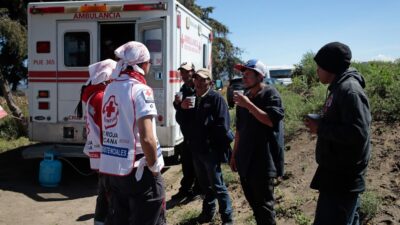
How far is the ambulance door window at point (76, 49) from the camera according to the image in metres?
8.13

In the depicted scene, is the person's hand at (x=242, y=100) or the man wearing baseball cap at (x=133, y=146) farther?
the person's hand at (x=242, y=100)

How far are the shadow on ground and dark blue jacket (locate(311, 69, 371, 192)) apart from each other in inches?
201

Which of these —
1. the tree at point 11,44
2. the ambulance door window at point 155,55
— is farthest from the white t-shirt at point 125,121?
the tree at point 11,44

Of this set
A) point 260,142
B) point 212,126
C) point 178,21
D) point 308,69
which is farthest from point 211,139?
point 308,69

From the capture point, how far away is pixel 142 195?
11.5ft

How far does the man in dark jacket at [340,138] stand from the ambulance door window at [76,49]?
549 centimetres

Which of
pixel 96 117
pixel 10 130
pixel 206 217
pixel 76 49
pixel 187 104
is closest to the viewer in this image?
pixel 96 117

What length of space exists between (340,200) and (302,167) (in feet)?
10.7

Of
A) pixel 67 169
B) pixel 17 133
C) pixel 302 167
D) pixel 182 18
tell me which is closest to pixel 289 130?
pixel 302 167

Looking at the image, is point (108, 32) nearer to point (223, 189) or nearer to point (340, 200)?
point (223, 189)

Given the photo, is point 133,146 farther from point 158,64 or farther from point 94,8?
point 94,8

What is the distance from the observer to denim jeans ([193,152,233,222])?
5320mm

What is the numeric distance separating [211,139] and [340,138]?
7.93 ft

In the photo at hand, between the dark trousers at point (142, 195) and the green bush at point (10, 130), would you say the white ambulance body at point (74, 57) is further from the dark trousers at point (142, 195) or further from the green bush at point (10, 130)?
the green bush at point (10, 130)
